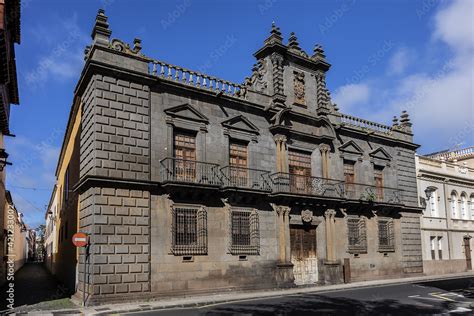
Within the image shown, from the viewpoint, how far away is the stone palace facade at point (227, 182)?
17.3 meters

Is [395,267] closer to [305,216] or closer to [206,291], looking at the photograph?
[305,216]

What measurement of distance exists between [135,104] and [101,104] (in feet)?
4.68

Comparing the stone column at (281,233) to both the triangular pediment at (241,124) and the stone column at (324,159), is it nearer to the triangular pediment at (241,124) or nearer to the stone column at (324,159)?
the triangular pediment at (241,124)

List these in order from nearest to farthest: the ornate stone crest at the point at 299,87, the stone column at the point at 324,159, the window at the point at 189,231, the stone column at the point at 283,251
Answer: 1. the window at the point at 189,231
2. the stone column at the point at 283,251
3. the ornate stone crest at the point at 299,87
4. the stone column at the point at 324,159

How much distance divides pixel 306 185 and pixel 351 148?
16.0ft

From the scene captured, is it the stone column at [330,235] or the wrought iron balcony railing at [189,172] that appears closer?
the wrought iron balcony railing at [189,172]

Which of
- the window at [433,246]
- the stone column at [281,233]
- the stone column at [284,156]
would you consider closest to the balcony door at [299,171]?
the stone column at [284,156]

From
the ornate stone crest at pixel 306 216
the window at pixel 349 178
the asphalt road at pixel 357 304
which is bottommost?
the asphalt road at pixel 357 304

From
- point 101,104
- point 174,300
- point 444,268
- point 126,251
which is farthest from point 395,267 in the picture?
point 101,104

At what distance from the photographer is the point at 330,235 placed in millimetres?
24203

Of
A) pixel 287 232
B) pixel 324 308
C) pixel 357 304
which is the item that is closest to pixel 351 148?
pixel 287 232

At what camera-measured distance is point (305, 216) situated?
23250mm

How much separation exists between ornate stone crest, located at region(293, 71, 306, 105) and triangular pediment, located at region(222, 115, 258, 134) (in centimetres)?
387

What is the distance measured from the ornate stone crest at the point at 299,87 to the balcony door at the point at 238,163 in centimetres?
488
